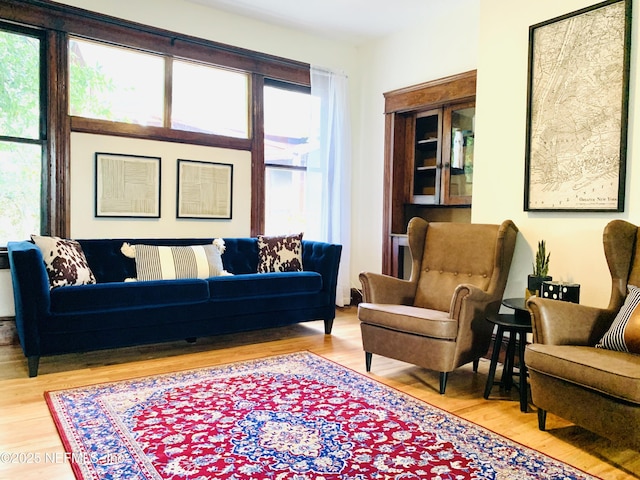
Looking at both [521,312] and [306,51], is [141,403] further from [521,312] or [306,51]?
[306,51]

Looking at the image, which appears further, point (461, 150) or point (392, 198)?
point (392, 198)

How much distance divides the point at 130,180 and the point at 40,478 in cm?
281

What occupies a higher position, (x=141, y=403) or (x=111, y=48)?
(x=111, y=48)

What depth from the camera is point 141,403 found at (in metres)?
2.60

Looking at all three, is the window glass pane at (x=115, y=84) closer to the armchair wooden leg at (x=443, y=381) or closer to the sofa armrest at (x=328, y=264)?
the sofa armrest at (x=328, y=264)

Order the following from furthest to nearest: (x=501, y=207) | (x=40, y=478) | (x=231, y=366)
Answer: (x=501, y=207) < (x=231, y=366) < (x=40, y=478)

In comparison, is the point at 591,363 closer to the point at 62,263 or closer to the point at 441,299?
the point at 441,299

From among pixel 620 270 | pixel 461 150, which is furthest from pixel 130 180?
pixel 620 270

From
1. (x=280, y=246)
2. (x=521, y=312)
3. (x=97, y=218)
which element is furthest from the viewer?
(x=280, y=246)

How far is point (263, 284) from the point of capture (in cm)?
389

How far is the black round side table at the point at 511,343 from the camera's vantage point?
2654 mm

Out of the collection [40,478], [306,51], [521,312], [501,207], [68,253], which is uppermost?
[306,51]

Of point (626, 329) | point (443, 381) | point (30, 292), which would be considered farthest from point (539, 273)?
point (30, 292)

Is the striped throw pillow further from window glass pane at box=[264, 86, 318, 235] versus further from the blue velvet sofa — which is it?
window glass pane at box=[264, 86, 318, 235]
